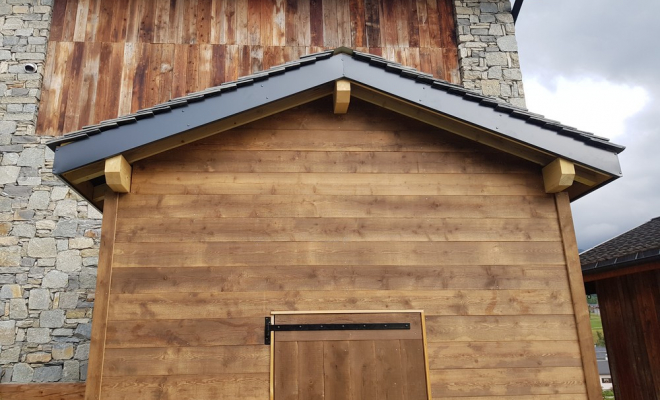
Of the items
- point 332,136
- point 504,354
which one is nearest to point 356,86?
point 332,136

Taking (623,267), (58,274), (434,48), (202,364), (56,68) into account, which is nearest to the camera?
(202,364)

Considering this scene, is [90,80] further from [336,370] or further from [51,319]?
[336,370]

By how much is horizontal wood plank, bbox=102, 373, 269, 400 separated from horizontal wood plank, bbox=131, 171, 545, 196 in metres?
1.49

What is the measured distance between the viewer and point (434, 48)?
30.1 ft

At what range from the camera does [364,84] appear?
422 centimetres

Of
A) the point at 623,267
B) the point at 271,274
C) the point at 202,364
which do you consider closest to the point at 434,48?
the point at 623,267

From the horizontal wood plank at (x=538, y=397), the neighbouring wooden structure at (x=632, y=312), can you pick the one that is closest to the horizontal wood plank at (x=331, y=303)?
the horizontal wood plank at (x=538, y=397)

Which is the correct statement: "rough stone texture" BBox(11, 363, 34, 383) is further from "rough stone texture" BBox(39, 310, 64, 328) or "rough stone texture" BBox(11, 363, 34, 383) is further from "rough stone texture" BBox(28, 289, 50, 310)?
A: "rough stone texture" BBox(28, 289, 50, 310)

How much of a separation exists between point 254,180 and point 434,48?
6.19 meters

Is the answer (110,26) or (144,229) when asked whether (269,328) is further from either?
(110,26)

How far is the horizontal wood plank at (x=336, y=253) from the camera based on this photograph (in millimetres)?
3986

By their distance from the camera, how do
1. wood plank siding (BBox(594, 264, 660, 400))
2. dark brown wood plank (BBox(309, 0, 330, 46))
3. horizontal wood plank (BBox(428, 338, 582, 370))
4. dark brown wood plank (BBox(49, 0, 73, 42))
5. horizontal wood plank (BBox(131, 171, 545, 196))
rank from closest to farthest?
horizontal wood plank (BBox(428, 338, 582, 370)) → horizontal wood plank (BBox(131, 171, 545, 196)) → wood plank siding (BBox(594, 264, 660, 400)) → dark brown wood plank (BBox(49, 0, 73, 42)) → dark brown wood plank (BBox(309, 0, 330, 46))

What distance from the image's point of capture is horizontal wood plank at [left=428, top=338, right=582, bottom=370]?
3.89m

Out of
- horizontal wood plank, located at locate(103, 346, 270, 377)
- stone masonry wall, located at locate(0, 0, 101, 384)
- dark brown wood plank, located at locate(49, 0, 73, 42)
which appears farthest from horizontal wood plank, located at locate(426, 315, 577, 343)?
dark brown wood plank, located at locate(49, 0, 73, 42)
